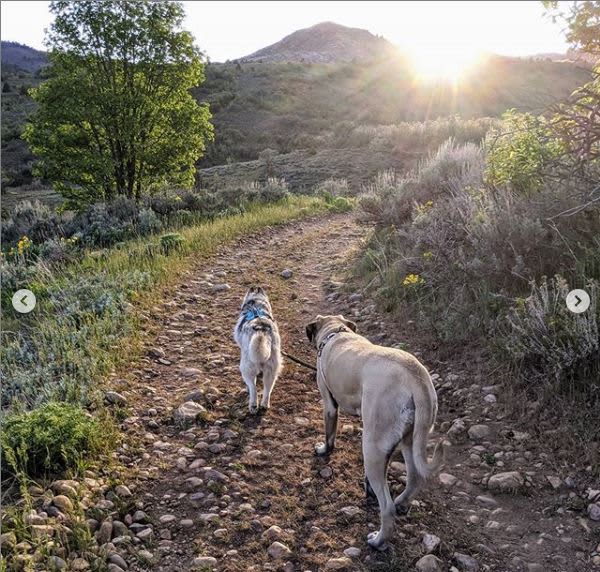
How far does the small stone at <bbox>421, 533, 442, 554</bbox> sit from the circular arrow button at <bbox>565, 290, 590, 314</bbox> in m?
2.28

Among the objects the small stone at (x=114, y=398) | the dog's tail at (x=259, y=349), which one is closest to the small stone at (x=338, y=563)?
the dog's tail at (x=259, y=349)

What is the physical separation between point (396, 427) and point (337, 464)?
1.16 meters

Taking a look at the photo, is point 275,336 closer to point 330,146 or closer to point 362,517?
point 362,517

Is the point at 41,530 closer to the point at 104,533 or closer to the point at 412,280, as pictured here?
the point at 104,533

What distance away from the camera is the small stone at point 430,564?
10.0 ft

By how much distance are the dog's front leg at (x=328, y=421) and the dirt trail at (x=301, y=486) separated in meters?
0.10

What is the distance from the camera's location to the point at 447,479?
12.9 ft

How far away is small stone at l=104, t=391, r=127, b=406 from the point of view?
487 centimetres

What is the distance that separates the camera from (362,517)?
353cm

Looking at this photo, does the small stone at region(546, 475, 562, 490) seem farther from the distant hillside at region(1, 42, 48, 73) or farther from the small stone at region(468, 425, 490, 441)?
the distant hillside at region(1, 42, 48, 73)

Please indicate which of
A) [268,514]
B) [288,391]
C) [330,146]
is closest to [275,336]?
[288,391]

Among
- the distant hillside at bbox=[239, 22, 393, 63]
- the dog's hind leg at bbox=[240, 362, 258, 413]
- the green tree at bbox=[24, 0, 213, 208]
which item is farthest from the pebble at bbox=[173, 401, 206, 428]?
the distant hillside at bbox=[239, 22, 393, 63]

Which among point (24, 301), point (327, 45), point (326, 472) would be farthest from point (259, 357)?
point (327, 45)

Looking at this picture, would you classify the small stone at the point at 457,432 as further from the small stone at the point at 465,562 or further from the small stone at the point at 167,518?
the small stone at the point at 167,518
